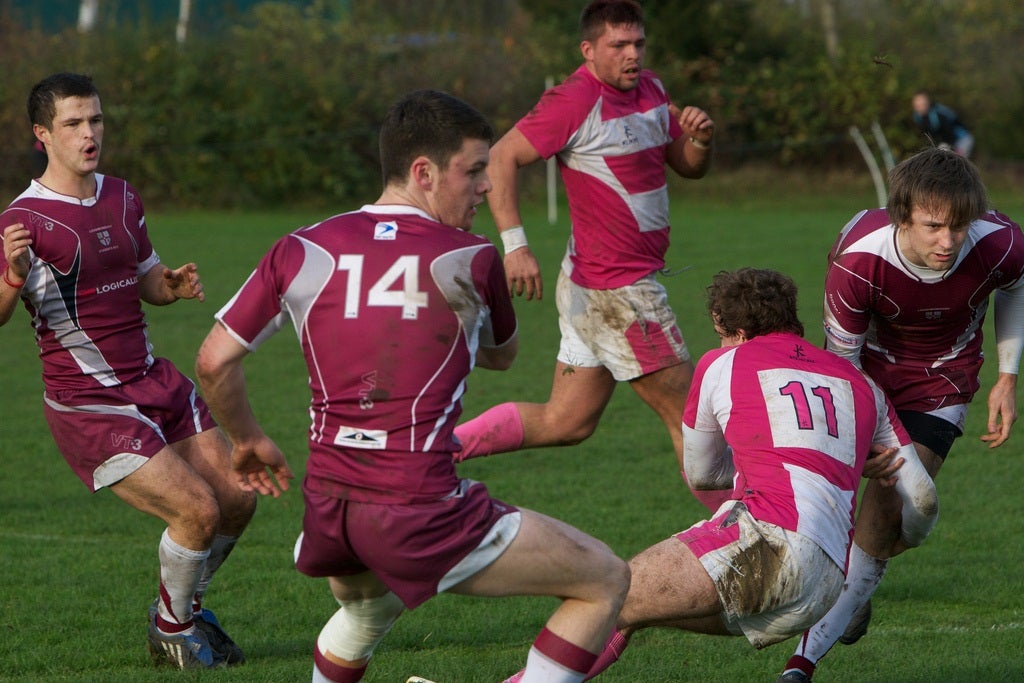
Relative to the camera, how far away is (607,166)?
20.9 ft

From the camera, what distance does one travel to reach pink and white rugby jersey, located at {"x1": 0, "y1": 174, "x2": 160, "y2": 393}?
5105mm

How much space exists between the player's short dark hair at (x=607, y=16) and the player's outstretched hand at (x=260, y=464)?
3.34 metres

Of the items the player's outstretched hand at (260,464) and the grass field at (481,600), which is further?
the grass field at (481,600)

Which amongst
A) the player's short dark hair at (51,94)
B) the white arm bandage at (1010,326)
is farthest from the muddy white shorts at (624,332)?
the player's short dark hair at (51,94)

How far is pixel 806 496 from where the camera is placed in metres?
3.93

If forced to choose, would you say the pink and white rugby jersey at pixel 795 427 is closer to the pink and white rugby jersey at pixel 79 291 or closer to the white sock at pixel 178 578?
the white sock at pixel 178 578

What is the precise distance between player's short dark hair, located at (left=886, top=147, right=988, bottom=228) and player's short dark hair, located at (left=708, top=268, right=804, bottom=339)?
0.52 metres

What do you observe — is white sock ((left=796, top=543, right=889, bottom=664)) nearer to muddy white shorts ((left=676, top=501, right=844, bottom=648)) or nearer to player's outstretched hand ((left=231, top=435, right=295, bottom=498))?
muddy white shorts ((left=676, top=501, right=844, bottom=648))

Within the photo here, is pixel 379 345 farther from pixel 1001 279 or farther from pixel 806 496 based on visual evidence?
pixel 1001 279

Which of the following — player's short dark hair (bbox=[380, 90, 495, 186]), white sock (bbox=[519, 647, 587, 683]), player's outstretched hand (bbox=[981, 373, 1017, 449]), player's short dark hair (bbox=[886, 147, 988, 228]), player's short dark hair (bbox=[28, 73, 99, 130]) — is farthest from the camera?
player's short dark hair (bbox=[28, 73, 99, 130])

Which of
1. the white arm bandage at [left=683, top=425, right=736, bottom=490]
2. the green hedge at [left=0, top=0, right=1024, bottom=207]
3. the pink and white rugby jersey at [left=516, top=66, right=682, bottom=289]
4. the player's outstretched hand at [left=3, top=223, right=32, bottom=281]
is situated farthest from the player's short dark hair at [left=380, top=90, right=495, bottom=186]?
the green hedge at [left=0, top=0, right=1024, bottom=207]

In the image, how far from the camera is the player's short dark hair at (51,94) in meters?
5.20

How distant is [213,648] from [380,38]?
27991 millimetres

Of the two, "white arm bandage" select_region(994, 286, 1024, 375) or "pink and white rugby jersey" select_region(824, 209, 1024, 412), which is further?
"white arm bandage" select_region(994, 286, 1024, 375)
